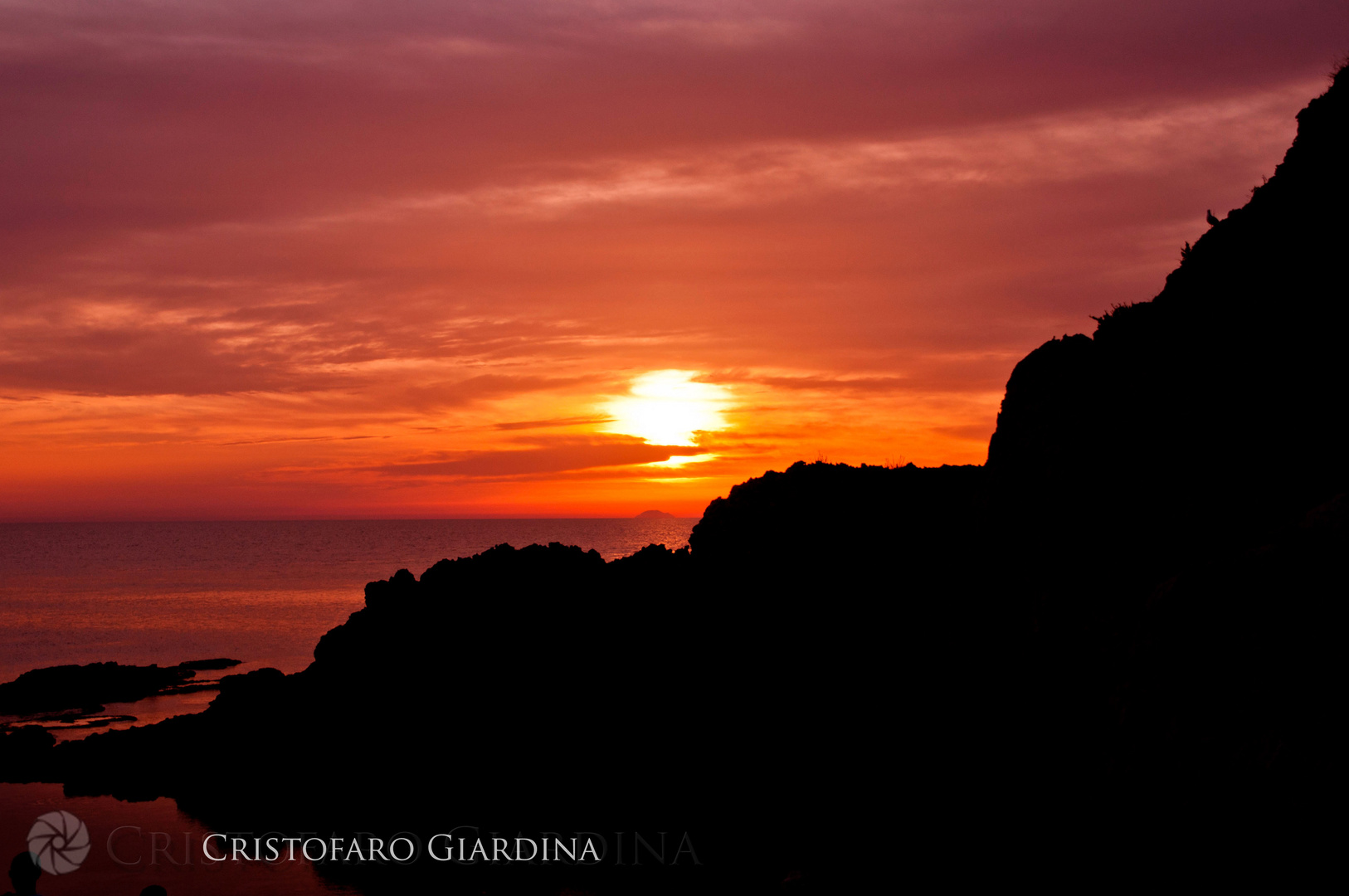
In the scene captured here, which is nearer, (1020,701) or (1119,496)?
(1119,496)

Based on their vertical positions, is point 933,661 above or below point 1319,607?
below

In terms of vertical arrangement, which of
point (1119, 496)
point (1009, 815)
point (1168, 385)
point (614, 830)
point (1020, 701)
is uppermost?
point (1168, 385)

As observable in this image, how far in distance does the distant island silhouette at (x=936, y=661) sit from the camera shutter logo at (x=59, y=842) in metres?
2.85

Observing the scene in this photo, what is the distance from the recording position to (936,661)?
76.9 feet

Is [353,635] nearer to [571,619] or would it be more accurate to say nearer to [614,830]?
[571,619]

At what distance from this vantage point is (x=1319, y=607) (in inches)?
446

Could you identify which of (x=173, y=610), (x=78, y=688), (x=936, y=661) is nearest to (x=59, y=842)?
(x=936, y=661)

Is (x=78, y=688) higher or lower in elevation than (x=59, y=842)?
higher

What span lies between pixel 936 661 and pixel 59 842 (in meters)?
27.0

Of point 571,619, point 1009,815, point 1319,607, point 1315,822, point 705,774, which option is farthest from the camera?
point 571,619

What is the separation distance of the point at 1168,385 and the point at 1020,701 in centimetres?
676

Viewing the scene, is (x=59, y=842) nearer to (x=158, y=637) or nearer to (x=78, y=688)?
(x=78, y=688)

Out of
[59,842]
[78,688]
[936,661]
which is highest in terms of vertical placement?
[936,661]

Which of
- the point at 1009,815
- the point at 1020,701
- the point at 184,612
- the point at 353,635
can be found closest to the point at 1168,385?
the point at 1020,701
